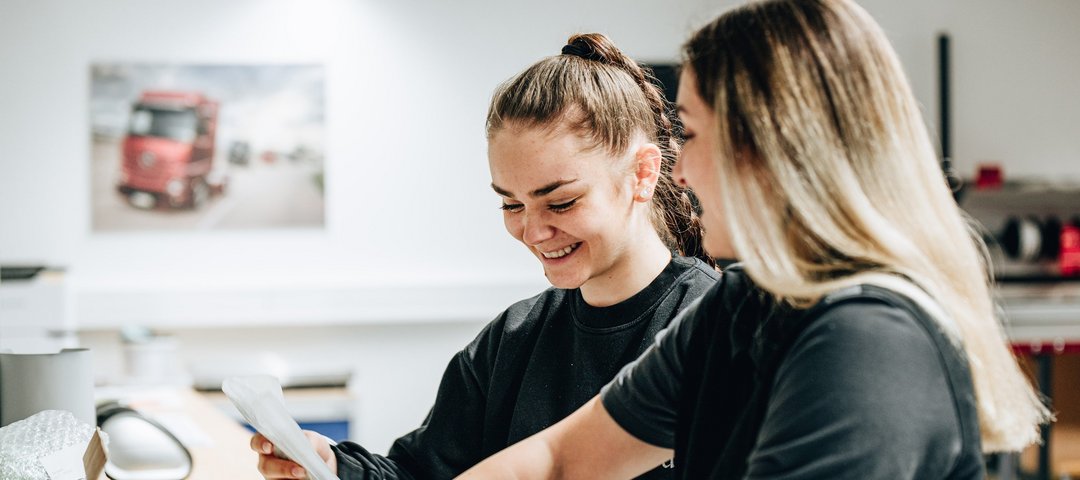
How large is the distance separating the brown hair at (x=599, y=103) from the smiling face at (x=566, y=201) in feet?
0.09

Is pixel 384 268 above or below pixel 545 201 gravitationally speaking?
below

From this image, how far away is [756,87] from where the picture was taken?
0.90 metres

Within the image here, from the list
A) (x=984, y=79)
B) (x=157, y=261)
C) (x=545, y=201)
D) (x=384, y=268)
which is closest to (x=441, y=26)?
(x=384, y=268)

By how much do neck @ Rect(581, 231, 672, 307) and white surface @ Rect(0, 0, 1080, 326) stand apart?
290cm

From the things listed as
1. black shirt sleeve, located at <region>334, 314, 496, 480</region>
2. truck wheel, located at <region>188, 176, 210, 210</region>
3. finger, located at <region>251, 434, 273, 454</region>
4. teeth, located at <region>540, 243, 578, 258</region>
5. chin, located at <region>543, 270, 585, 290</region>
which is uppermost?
teeth, located at <region>540, 243, 578, 258</region>

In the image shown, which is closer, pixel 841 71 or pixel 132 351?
pixel 841 71

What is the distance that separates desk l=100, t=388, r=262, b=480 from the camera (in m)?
1.91

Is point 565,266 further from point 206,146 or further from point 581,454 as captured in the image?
point 206,146

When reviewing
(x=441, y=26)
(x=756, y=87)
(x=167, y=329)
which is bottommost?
(x=167, y=329)

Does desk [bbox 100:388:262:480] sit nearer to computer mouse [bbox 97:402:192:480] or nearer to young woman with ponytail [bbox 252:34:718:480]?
computer mouse [bbox 97:402:192:480]

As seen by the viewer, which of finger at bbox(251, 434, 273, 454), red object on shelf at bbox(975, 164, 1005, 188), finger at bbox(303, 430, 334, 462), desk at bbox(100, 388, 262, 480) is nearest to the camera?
finger at bbox(251, 434, 273, 454)

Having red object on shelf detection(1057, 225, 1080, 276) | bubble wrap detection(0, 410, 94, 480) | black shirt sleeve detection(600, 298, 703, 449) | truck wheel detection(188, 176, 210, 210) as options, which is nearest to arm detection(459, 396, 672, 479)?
black shirt sleeve detection(600, 298, 703, 449)

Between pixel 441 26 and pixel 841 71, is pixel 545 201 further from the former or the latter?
pixel 441 26

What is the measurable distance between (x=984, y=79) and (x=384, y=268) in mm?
3087
